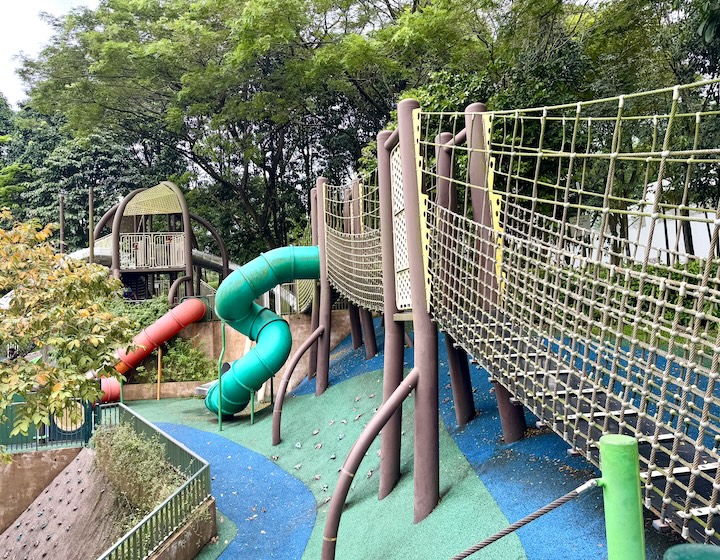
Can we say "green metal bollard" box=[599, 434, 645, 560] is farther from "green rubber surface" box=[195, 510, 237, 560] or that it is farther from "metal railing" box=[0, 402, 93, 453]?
"metal railing" box=[0, 402, 93, 453]

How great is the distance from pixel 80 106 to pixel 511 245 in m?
19.0

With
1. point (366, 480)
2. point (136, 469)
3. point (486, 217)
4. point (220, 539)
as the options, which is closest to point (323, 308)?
point (136, 469)

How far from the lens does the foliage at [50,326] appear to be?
6191 millimetres

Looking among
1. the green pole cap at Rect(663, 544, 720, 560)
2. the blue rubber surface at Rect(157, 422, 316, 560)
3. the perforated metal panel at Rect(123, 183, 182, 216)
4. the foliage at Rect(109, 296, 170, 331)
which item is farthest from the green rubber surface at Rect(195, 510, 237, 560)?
the perforated metal panel at Rect(123, 183, 182, 216)

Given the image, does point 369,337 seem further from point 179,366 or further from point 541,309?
point 541,309

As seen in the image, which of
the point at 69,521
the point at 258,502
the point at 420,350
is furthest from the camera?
the point at 69,521

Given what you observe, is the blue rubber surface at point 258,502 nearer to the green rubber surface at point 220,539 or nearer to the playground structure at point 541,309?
the green rubber surface at point 220,539

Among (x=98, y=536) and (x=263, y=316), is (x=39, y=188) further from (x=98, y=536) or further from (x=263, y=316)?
(x=98, y=536)

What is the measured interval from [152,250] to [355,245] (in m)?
9.54

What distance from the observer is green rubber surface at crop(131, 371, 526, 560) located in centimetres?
483

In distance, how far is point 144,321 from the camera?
603 inches

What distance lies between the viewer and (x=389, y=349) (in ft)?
20.5

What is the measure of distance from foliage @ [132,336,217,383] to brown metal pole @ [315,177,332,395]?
14.3 feet

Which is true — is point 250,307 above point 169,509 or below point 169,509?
above
